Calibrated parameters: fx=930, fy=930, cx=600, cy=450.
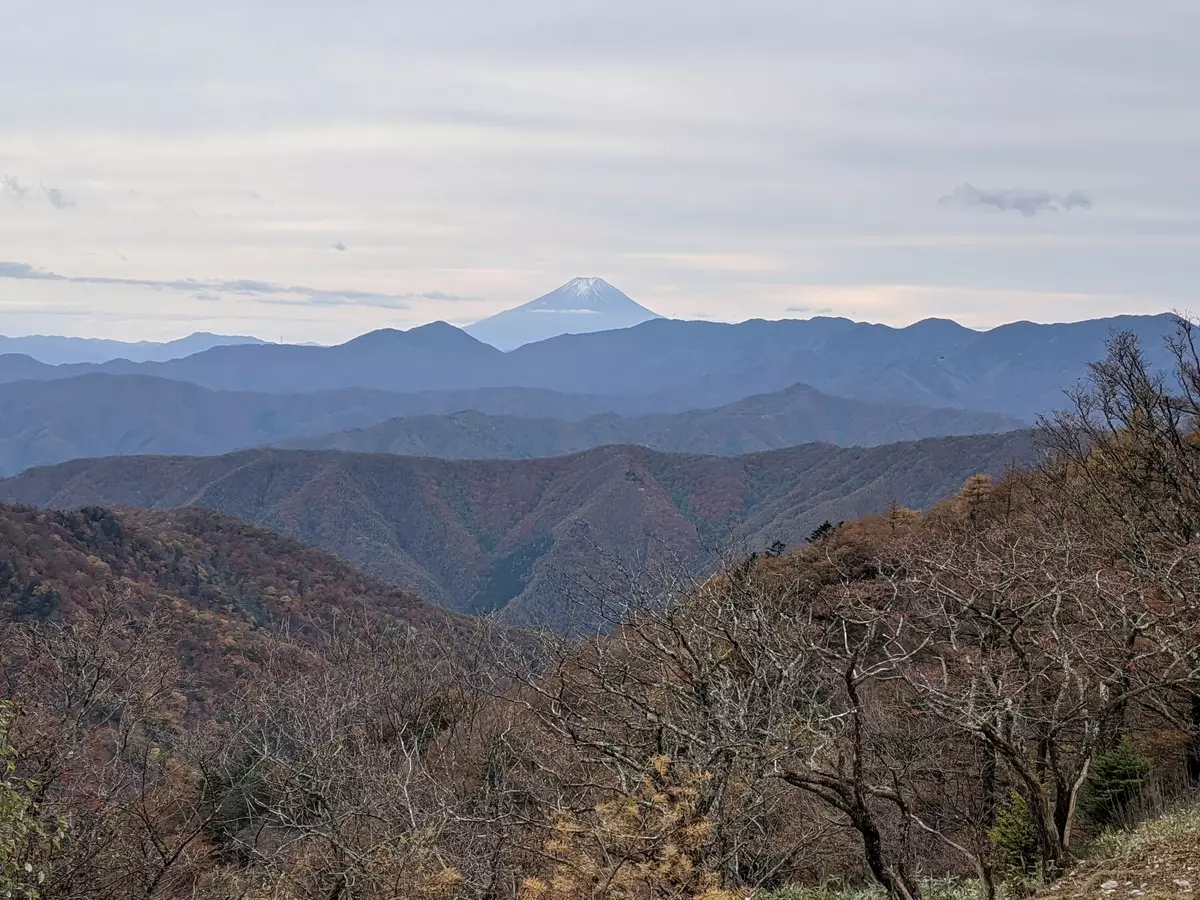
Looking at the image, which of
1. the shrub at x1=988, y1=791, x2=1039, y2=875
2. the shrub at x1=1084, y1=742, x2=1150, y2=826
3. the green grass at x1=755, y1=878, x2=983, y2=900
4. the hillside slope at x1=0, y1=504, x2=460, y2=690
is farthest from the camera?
the hillside slope at x1=0, y1=504, x2=460, y2=690

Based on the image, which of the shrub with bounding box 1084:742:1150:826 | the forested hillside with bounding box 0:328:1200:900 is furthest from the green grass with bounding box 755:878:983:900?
the shrub with bounding box 1084:742:1150:826

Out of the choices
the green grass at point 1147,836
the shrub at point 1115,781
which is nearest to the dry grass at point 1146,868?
the green grass at point 1147,836

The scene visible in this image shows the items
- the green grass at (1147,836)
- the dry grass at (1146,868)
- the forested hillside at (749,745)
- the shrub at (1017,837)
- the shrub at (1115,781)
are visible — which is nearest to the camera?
the dry grass at (1146,868)

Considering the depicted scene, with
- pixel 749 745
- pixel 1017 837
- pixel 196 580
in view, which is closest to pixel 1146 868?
pixel 1017 837

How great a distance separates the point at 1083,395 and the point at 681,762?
934 inches

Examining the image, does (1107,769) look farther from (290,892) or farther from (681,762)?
(290,892)

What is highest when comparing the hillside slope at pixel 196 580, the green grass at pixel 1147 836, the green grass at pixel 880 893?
the green grass at pixel 1147 836

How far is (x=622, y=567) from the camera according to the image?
1622 centimetres

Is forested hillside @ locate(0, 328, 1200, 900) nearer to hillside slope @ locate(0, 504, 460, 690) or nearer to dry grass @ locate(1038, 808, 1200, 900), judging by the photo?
dry grass @ locate(1038, 808, 1200, 900)

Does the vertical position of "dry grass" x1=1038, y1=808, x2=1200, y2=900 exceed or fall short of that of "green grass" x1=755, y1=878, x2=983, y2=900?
it exceeds it

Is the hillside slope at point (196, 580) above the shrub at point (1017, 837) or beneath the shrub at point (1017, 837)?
beneath

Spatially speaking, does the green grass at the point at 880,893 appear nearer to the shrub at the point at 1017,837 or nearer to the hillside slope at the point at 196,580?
the shrub at the point at 1017,837

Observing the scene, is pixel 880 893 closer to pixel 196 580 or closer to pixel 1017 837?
pixel 1017 837

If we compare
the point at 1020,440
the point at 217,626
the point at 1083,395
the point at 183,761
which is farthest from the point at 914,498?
the point at 183,761
